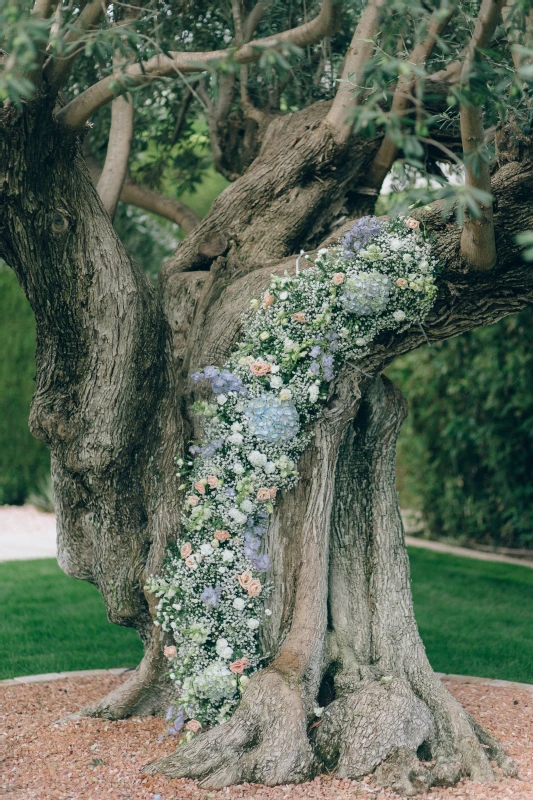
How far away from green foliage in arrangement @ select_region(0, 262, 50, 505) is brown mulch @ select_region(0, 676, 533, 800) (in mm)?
8930

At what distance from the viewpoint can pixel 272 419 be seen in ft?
13.3

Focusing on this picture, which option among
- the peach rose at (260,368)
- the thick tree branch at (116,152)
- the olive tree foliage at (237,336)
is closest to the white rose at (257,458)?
the olive tree foliage at (237,336)

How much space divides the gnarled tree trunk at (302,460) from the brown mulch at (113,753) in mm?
109

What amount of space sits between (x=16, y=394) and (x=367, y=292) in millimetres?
11049

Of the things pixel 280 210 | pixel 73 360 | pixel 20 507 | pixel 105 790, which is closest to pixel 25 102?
pixel 73 360

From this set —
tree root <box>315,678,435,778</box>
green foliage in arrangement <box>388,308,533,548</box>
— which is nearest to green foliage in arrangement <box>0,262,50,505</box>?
green foliage in arrangement <box>388,308,533,548</box>

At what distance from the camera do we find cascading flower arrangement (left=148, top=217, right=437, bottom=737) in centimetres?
404

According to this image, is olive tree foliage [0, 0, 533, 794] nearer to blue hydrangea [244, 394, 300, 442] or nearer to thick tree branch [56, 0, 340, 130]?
thick tree branch [56, 0, 340, 130]

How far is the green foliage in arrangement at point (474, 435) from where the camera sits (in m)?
10.3

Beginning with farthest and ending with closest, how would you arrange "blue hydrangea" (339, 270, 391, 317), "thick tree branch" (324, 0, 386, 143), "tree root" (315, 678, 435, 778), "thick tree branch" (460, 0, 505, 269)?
"thick tree branch" (324, 0, 386, 143) < "blue hydrangea" (339, 270, 391, 317) < "tree root" (315, 678, 435, 778) < "thick tree branch" (460, 0, 505, 269)

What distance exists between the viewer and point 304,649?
404cm

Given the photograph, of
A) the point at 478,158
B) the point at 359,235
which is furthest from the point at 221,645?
the point at 478,158

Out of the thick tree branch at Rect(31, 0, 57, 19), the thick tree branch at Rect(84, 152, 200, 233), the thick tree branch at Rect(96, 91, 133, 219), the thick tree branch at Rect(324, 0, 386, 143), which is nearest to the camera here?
the thick tree branch at Rect(31, 0, 57, 19)

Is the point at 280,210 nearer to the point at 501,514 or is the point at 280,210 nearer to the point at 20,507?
the point at 501,514
